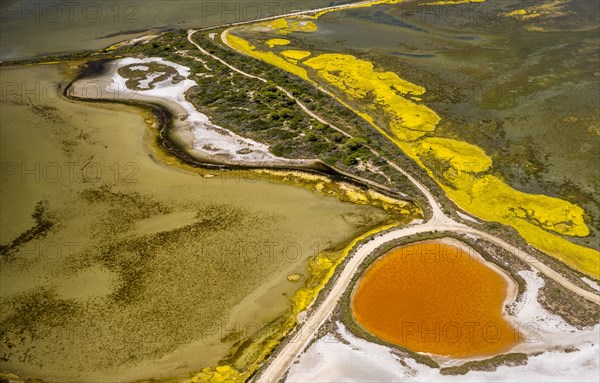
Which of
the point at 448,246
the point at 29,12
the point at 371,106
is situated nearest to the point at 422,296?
the point at 448,246

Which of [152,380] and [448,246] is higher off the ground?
[448,246]

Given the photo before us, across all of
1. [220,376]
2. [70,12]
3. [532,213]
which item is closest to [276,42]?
[70,12]

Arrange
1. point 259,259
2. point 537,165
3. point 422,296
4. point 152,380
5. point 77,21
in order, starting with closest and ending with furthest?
point 152,380 → point 422,296 → point 259,259 → point 537,165 → point 77,21

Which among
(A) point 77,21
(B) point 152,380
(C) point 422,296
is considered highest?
(A) point 77,21

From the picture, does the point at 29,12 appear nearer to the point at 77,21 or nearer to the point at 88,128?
the point at 77,21

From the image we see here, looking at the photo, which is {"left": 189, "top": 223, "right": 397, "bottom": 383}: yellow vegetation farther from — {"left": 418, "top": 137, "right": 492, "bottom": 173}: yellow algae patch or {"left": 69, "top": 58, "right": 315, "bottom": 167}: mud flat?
{"left": 69, "top": 58, "right": 315, "bottom": 167}: mud flat
